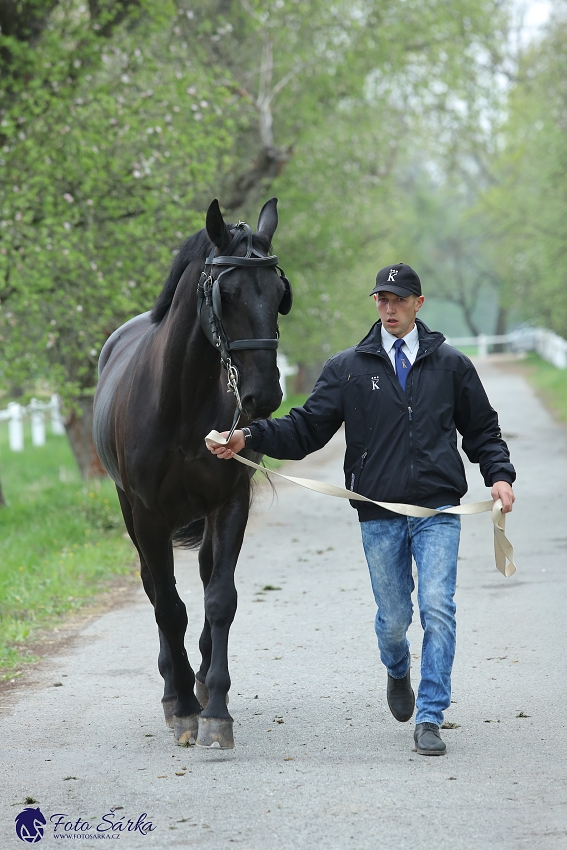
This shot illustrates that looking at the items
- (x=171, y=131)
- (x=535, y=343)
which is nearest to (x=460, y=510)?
(x=171, y=131)

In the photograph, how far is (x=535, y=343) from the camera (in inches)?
1955

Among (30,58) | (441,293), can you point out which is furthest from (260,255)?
(441,293)

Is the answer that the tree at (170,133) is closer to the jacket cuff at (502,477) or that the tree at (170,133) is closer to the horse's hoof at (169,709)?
the horse's hoof at (169,709)

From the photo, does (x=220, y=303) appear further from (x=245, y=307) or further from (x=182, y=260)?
(x=182, y=260)

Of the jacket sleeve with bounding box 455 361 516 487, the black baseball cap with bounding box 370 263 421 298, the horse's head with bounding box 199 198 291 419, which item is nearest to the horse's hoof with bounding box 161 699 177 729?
the horse's head with bounding box 199 198 291 419

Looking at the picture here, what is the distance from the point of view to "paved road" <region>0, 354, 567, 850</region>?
3998 millimetres

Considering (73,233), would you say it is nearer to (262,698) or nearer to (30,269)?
(30,269)

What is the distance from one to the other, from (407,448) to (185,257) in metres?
1.44

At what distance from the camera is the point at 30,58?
12336mm

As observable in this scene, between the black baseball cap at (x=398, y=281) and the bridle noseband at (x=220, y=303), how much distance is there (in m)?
0.42

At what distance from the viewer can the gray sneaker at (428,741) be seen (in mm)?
4727

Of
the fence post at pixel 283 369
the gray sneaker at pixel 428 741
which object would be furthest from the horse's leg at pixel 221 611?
the fence post at pixel 283 369

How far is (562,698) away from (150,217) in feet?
28.2

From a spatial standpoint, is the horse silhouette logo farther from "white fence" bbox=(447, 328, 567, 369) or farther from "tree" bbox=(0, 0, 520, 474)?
"white fence" bbox=(447, 328, 567, 369)
